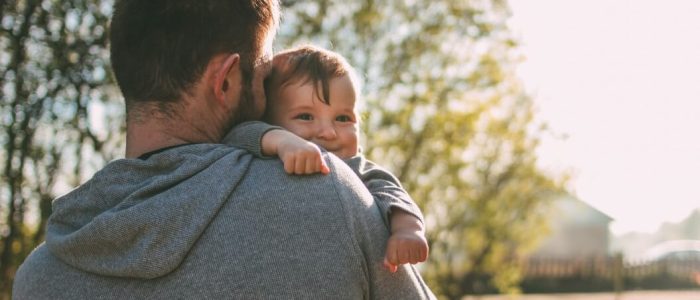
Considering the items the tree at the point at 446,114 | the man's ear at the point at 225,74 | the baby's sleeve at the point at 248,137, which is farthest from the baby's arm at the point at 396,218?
the tree at the point at 446,114

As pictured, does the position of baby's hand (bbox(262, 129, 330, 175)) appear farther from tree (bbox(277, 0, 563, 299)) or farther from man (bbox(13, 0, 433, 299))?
tree (bbox(277, 0, 563, 299))

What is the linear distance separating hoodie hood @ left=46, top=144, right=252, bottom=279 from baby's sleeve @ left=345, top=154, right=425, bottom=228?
38 centimetres

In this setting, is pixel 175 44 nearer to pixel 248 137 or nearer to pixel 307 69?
pixel 248 137

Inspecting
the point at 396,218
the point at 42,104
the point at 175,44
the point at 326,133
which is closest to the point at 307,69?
the point at 326,133

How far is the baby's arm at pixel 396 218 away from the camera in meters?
1.77

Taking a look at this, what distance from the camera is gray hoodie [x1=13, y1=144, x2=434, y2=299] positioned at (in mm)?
1666

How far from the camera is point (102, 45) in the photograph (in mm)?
7137

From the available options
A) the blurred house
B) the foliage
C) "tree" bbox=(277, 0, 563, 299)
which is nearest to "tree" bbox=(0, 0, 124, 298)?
the foliage

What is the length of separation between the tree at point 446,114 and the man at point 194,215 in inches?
289

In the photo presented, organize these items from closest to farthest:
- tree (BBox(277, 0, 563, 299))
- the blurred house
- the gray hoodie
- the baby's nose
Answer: the gray hoodie, the baby's nose, tree (BBox(277, 0, 563, 299)), the blurred house

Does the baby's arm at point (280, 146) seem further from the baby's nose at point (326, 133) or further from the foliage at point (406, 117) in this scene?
the foliage at point (406, 117)

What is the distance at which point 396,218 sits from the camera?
77.5 inches

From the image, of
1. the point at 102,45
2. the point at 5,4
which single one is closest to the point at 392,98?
the point at 102,45

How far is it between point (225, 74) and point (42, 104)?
5.46 meters
